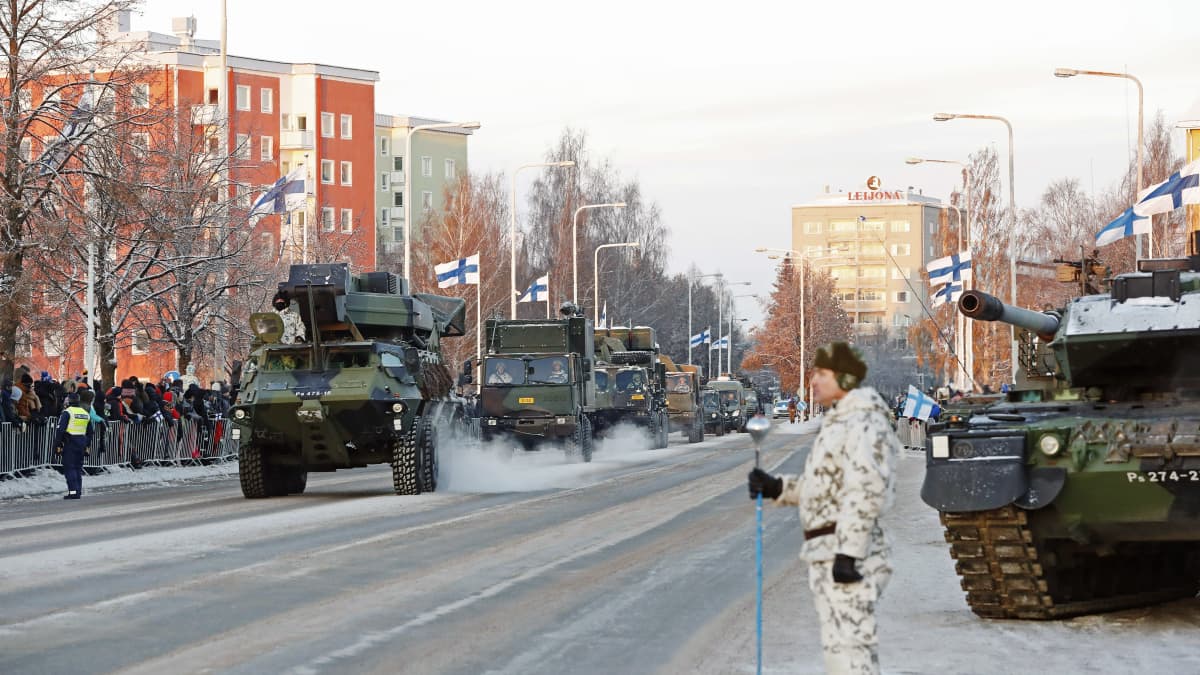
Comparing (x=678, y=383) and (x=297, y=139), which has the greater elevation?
(x=297, y=139)

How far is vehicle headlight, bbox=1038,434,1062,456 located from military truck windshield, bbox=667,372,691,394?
48022mm

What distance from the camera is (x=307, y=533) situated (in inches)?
768

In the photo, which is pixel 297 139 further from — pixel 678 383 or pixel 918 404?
pixel 918 404

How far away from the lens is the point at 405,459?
85.9 ft

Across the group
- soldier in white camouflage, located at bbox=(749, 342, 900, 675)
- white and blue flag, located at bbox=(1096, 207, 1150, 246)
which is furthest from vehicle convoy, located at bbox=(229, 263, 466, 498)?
soldier in white camouflage, located at bbox=(749, 342, 900, 675)

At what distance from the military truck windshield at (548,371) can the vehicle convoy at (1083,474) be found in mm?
25390

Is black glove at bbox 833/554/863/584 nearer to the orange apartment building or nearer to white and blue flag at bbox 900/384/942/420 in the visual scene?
white and blue flag at bbox 900/384/942/420

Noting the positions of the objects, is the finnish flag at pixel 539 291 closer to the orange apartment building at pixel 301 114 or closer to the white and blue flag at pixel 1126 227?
the white and blue flag at pixel 1126 227

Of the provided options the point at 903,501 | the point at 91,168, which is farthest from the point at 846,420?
the point at 91,168

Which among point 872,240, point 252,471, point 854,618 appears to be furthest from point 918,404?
point 872,240

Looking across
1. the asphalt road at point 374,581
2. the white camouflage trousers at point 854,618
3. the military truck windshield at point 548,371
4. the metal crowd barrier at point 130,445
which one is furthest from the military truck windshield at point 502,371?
the white camouflage trousers at point 854,618

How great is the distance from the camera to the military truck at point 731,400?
74625 mm

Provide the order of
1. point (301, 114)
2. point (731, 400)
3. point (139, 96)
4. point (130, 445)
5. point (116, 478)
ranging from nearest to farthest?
point (116, 478)
point (130, 445)
point (139, 96)
point (731, 400)
point (301, 114)

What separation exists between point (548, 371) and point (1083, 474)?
2766 centimetres
